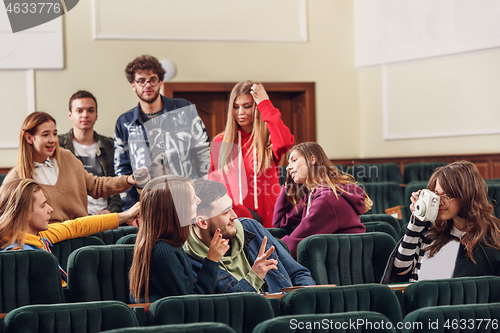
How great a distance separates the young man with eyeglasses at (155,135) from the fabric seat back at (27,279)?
1.33 metres

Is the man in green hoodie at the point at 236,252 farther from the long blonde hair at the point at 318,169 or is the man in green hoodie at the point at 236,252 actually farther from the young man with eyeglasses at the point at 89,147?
the young man with eyeglasses at the point at 89,147

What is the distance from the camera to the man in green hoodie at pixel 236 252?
1.99 metres

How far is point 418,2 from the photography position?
5609 mm

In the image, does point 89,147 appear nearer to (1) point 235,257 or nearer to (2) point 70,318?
(1) point 235,257

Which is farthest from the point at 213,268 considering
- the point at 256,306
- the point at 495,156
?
the point at 495,156

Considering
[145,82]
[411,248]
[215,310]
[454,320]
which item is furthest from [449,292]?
[145,82]

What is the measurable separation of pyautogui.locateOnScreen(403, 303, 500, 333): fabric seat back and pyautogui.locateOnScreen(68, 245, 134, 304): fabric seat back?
1.13 meters

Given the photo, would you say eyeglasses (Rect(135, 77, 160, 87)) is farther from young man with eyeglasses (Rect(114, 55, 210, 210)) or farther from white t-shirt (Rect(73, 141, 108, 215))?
white t-shirt (Rect(73, 141, 108, 215))

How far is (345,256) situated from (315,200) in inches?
15.1

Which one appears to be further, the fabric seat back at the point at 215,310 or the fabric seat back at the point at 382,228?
the fabric seat back at the point at 382,228

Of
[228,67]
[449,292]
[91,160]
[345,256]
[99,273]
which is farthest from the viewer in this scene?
[228,67]

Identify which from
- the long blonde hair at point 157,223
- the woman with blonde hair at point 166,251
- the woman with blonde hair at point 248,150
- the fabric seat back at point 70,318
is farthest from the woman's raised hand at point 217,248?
the woman with blonde hair at point 248,150

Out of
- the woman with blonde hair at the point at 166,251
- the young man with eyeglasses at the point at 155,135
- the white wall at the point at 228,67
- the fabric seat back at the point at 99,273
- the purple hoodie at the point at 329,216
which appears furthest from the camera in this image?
the white wall at the point at 228,67

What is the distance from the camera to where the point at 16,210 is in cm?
208
